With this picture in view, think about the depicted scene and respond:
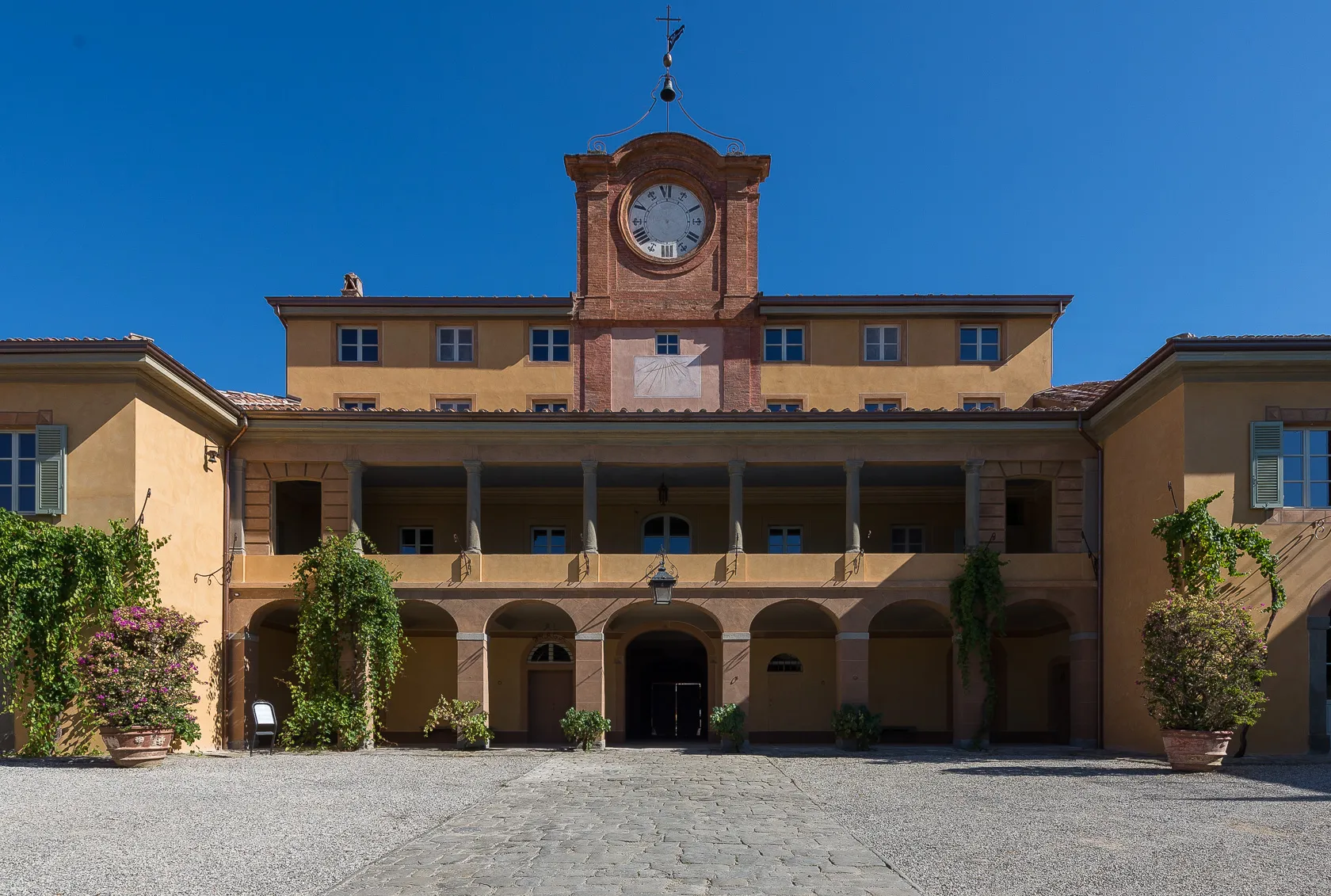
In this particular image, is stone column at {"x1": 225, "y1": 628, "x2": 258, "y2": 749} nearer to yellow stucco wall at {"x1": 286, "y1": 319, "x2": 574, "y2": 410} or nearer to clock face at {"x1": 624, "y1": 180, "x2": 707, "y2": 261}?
yellow stucco wall at {"x1": 286, "y1": 319, "x2": 574, "y2": 410}

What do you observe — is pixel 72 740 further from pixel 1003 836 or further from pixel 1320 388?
pixel 1320 388

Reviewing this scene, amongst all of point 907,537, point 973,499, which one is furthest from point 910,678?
point 973,499

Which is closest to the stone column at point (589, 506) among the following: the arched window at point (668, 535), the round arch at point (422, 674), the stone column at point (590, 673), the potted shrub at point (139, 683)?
the stone column at point (590, 673)

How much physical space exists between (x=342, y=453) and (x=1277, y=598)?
1804 cm

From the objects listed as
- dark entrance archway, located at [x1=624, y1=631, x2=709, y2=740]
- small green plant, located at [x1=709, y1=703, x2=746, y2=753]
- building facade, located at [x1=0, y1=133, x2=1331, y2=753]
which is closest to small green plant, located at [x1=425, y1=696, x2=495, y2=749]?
building facade, located at [x1=0, y1=133, x2=1331, y2=753]

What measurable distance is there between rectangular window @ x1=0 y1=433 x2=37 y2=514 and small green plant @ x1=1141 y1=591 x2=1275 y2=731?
749 inches

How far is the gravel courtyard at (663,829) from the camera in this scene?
941 centimetres

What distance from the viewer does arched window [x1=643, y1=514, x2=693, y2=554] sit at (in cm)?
2742

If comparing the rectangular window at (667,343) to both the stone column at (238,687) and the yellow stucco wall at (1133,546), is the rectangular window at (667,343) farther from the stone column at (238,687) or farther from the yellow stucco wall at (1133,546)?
the stone column at (238,687)

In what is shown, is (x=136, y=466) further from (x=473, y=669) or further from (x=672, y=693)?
(x=672, y=693)

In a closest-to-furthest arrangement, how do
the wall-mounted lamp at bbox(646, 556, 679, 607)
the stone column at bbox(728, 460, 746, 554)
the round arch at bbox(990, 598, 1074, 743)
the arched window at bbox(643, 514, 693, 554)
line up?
the wall-mounted lamp at bbox(646, 556, 679, 607) → the stone column at bbox(728, 460, 746, 554) → the round arch at bbox(990, 598, 1074, 743) → the arched window at bbox(643, 514, 693, 554)

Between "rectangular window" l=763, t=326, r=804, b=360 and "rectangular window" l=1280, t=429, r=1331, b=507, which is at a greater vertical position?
"rectangular window" l=763, t=326, r=804, b=360

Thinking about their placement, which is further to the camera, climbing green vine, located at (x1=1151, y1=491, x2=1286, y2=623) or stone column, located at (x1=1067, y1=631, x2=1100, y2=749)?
stone column, located at (x1=1067, y1=631, x2=1100, y2=749)

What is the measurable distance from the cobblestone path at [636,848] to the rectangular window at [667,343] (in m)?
13.2
